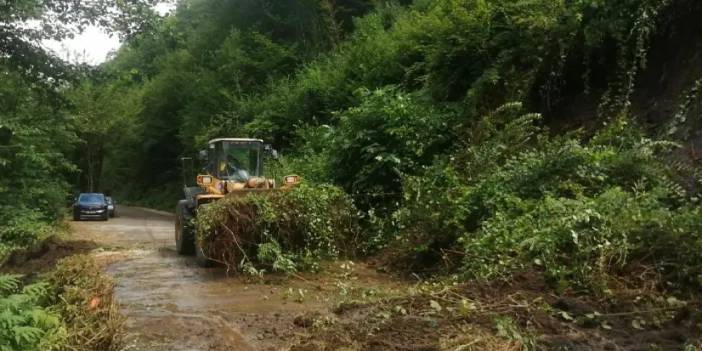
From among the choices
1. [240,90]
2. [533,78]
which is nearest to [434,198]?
[533,78]

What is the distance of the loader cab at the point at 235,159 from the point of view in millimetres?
15047

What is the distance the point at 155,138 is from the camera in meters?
45.5

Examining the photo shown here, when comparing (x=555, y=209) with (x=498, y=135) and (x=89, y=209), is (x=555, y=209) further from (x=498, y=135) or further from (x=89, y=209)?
(x=89, y=209)

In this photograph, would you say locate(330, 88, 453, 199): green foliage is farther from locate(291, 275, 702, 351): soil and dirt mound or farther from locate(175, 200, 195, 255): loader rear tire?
locate(291, 275, 702, 351): soil and dirt mound

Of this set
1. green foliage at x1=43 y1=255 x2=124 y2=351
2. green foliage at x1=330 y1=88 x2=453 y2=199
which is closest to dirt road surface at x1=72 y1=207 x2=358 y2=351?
green foliage at x1=43 y1=255 x2=124 y2=351

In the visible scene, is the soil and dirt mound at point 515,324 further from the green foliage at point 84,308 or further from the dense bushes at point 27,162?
the dense bushes at point 27,162

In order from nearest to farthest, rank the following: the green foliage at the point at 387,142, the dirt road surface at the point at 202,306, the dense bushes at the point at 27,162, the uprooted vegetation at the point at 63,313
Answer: the uprooted vegetation at the point at 63,313
the dirt road surface at the point at 202,306
the green foliage at the point at 387,142
the dense bushes at the point at 27,162

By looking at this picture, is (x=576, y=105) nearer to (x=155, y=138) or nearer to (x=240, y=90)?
(x=240, y=90)

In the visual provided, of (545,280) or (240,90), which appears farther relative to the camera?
(240,90)

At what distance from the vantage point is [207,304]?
9320mm

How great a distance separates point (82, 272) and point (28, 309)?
3.88 feet

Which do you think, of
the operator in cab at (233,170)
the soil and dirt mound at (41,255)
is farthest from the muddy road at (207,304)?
the operator in cab at (233,170)

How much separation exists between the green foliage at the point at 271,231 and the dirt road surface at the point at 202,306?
472 mm

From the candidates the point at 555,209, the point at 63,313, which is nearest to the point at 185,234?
the point at 63,313
